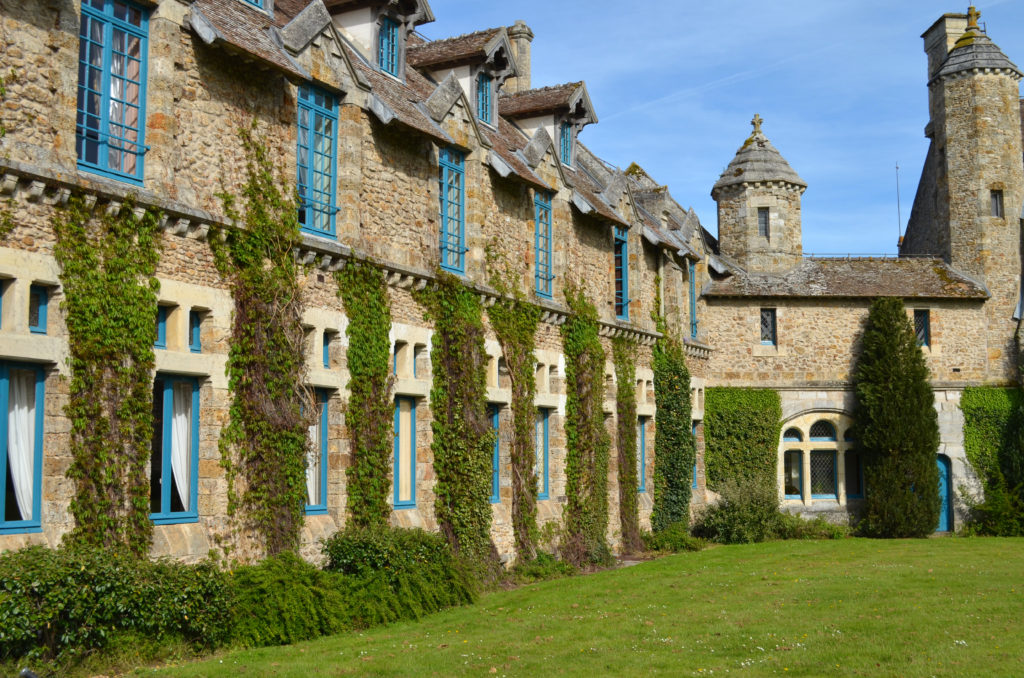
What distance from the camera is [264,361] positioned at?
1212 centimetres

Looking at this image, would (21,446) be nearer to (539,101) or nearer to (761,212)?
(539,101)

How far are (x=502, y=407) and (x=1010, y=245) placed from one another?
57.7 feet

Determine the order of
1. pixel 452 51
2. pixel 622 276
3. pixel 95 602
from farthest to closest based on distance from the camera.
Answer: pixel 622 276 → pixel 452 51 → pixel 95 602

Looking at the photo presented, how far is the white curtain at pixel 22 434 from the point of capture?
379 inches

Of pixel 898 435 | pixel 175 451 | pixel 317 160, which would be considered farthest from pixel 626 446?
pixel 175 451

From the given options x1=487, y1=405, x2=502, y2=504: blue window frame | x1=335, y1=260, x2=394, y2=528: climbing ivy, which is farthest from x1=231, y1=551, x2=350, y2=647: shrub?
x1=487, y1=405, x2=502, y2=504: blue window frame

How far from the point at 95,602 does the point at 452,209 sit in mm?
9015

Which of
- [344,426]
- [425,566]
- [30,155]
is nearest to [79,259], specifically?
[30,155]

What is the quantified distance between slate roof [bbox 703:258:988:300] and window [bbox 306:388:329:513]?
16.6 metres

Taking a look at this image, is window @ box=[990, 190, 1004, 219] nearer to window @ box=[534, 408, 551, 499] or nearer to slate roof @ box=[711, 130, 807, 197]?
slate roof @ box=[711, 130, 807, 197]

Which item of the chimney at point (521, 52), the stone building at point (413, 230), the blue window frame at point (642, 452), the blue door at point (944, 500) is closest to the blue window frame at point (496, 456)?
the stone building at point (413, 230)

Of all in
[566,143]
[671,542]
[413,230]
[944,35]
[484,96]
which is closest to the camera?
[413,230]

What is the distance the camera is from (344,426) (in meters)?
13.7

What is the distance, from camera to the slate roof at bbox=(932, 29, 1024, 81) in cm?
2905
